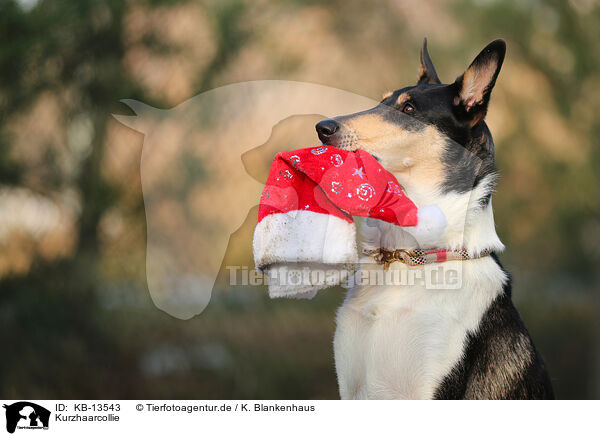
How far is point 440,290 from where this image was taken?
1.38 m

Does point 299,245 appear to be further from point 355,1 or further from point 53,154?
point 355,1

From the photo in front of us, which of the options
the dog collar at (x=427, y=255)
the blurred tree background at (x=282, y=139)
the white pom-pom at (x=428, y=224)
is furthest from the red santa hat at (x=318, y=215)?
the blurred tree background at (x=282, y=139)

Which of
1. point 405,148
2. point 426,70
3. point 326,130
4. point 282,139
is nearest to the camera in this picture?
point 326,130

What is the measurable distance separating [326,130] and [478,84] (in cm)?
47

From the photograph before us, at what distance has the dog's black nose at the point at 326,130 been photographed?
1339mm

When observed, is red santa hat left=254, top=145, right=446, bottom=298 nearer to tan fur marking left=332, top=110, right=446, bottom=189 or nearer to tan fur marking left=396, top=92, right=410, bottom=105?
tan fur marking left=332, top=110, right=446, bottom=189

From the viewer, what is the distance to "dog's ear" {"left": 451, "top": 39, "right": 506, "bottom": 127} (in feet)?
4.53

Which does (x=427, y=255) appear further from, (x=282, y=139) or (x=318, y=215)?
(x=282, y=139)

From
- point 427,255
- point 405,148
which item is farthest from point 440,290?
point 405,148

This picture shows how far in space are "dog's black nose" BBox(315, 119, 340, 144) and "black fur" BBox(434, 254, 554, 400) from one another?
61 centimetres

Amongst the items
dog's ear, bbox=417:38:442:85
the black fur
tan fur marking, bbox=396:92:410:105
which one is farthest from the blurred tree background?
the black fur

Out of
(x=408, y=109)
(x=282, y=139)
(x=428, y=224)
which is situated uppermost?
(x=282, y=139)

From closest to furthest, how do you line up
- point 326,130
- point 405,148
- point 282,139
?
point 326,130
point 405,148
point 282,139
